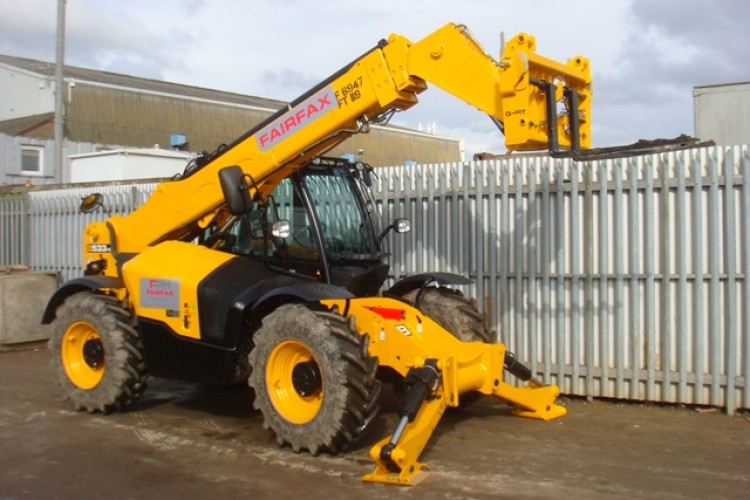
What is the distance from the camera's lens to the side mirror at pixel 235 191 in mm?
6867

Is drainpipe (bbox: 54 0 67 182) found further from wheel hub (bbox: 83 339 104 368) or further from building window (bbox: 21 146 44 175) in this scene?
building window (bbox: 21 146 44 175)

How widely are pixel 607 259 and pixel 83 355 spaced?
5394mm

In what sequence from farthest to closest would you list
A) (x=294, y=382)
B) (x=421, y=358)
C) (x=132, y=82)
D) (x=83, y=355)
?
(x=132, y=82), (x=83, y=355), (x=294, y=382), (x=421, y=358)

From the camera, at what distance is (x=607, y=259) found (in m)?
8.27

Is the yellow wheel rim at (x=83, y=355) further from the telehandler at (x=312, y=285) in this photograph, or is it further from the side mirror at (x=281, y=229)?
the side mirror at (x=281, y=229)

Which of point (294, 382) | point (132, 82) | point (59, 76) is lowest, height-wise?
point (294, 382)

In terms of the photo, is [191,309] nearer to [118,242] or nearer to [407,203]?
[118,242]

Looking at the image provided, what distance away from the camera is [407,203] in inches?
380

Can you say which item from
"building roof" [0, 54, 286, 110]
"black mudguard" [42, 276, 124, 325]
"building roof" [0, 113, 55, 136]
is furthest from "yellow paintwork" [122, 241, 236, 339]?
"building roof" [0, 54, 286, 110]

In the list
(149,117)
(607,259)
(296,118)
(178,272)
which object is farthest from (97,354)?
(149,117)

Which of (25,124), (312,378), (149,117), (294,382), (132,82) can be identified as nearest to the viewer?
(312,378)

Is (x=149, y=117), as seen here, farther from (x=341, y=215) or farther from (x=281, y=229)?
(x=281, y=229)

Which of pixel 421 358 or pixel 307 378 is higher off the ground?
pixel 421 358

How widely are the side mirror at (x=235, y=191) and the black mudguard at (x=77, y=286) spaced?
1.79 metres
